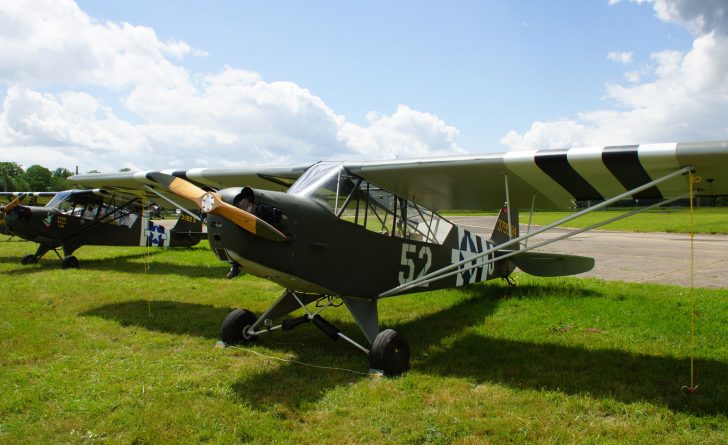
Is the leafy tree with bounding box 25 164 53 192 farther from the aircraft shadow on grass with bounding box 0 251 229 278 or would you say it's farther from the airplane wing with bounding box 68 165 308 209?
the airplane wing with bounding box 68 165 308 209

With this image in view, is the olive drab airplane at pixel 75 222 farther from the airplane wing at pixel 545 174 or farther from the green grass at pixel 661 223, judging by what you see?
the green grass at pixel 661 223

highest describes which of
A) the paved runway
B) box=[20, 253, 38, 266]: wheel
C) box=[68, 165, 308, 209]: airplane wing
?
box=[68, 165, 308, 209]: airplane wing

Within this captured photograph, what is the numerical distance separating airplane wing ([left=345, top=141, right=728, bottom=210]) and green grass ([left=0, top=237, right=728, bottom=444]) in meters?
1.89

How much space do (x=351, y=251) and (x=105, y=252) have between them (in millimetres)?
15592

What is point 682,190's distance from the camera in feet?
16.6

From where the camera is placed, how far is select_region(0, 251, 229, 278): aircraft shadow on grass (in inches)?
486

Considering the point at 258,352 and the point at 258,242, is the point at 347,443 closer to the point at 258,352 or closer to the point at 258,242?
the point at 258,242

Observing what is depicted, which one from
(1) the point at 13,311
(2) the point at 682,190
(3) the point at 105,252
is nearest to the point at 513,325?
(2) the point at 682,190

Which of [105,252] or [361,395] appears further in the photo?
[105,252]

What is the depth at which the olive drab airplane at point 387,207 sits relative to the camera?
14.6ft

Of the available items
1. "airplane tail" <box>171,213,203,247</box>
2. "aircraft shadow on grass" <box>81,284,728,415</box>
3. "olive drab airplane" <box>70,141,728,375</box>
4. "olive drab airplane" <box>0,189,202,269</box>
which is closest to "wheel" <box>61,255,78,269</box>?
"olive drab airplane" <box>0,189,202,269</box>

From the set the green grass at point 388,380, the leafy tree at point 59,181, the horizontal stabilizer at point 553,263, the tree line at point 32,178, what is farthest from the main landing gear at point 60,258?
the tree line at point 32,178

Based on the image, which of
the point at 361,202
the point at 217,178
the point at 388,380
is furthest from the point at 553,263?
the point at 217,178

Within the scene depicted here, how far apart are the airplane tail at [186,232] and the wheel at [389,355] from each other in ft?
45.1
